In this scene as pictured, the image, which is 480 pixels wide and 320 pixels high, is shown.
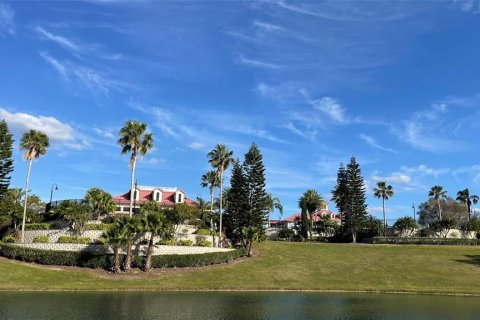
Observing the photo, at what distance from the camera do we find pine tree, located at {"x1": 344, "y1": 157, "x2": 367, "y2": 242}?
8876 cm

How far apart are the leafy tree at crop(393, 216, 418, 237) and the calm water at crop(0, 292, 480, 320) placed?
147 ft

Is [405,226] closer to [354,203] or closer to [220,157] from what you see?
[354,203]

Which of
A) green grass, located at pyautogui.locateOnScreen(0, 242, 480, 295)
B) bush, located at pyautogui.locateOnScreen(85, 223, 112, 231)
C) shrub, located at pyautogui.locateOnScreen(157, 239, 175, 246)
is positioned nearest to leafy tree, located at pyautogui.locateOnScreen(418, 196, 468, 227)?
green grass, located at pyautogui.locateOnScreen(0, 242, 480, 295)

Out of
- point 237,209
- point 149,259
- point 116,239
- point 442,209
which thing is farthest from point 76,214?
point 442,209

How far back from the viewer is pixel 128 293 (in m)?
42.3

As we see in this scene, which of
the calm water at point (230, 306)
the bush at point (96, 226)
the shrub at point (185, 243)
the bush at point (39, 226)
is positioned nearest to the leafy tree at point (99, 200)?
the bush at point (96, 226)

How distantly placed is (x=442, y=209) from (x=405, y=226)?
135ft

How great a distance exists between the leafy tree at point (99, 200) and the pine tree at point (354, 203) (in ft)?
155

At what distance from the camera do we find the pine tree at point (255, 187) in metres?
78.1

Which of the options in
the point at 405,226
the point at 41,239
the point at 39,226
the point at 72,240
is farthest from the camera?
the point at 405,226

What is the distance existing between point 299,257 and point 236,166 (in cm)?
2372

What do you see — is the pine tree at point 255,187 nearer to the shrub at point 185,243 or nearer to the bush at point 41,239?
the shrub at point 185,243

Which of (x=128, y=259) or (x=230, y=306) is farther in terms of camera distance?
(x=128, y=259)

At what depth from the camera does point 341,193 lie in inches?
3755
